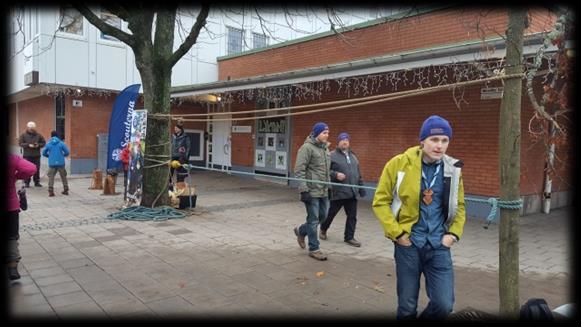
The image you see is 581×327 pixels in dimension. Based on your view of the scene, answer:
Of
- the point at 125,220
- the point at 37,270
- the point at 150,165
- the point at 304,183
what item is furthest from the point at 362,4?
the point at 37,270

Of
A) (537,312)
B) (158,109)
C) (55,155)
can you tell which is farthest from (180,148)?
(537,312)

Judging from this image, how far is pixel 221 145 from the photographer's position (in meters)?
17.4

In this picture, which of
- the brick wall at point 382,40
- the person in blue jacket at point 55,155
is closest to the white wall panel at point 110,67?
the brick wall at point 382,40

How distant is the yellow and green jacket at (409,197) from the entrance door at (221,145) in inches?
546

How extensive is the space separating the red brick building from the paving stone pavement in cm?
155

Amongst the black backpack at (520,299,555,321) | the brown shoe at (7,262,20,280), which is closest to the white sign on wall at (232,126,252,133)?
the brown shoe at (7,262,20,280)

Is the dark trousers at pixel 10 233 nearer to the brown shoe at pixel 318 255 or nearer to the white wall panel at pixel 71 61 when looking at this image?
the brown shoe at pixel 318 255

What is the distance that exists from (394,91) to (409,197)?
8046mm

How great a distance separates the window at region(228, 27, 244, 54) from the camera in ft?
64.4

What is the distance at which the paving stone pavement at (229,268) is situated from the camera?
165 inches

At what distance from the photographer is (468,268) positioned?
223 inches

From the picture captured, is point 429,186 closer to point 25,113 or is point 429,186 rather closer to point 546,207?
point 546,207

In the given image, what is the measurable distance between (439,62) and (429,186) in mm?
5021

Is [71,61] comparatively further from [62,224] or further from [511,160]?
[511,160]
